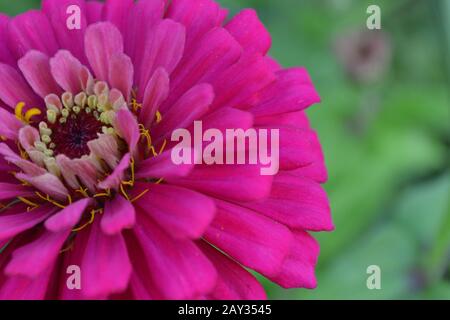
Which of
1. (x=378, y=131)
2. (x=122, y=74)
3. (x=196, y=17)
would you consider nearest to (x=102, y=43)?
(x=122, y=74)

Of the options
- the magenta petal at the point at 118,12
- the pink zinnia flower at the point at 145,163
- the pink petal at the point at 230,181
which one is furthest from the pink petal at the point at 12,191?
the magenta petal at the point at 118,12

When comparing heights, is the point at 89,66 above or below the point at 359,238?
above

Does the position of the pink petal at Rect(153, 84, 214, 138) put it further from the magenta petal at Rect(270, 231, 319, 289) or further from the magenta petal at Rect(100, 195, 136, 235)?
the magenta petal at Rect(270, 231, 319, 289)

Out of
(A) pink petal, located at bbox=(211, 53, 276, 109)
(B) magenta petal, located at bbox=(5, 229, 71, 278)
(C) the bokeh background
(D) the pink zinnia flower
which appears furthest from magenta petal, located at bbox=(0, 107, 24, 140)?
(C) the bokeh background
